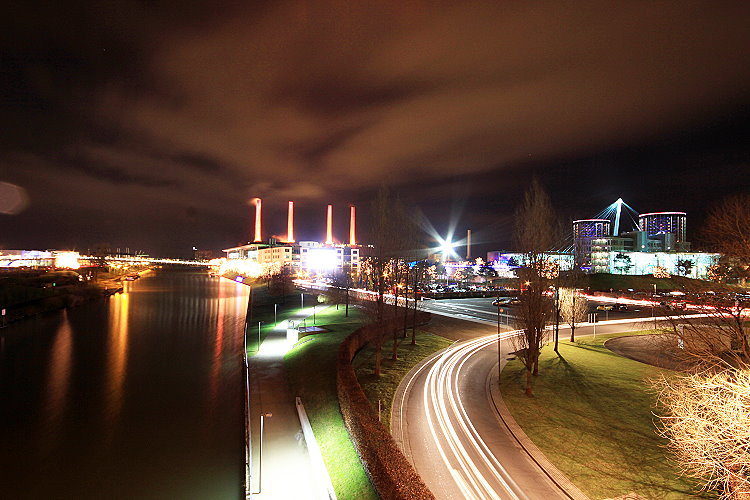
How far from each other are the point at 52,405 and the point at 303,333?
16.1 m

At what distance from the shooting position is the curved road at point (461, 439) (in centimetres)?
1109

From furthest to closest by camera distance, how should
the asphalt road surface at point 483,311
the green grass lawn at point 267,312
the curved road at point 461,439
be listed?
the asphalt road surface at point 483,311 → the green grass lawn at point 267,312 → the curved road at point 461,439

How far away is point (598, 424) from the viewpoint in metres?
15.1

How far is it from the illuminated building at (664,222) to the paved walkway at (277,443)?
19144 cm

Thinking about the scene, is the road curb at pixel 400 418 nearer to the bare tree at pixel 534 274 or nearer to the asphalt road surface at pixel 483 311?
the bare tree at pixel 534 274

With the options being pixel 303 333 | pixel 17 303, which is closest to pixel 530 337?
pixel 303 333

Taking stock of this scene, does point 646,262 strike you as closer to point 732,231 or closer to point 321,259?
point 321,259

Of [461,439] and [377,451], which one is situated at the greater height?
[377,451]

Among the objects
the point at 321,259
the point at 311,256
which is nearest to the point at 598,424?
the point at 321,259

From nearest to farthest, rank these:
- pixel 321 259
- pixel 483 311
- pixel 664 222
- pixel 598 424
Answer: pixel 598 424 → pixel 483 311 → pixel 321 259 → pixel 664 222

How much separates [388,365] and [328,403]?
246 inches

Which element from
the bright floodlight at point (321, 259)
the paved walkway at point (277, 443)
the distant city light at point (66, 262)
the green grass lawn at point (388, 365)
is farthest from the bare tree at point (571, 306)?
the distant city light at point (66, 262)

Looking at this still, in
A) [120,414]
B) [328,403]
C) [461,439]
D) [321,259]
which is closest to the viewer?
[461,439]

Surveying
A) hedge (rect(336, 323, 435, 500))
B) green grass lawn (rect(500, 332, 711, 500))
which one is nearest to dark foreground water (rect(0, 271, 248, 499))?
hedge (rect(336, 323, 435, 500))
